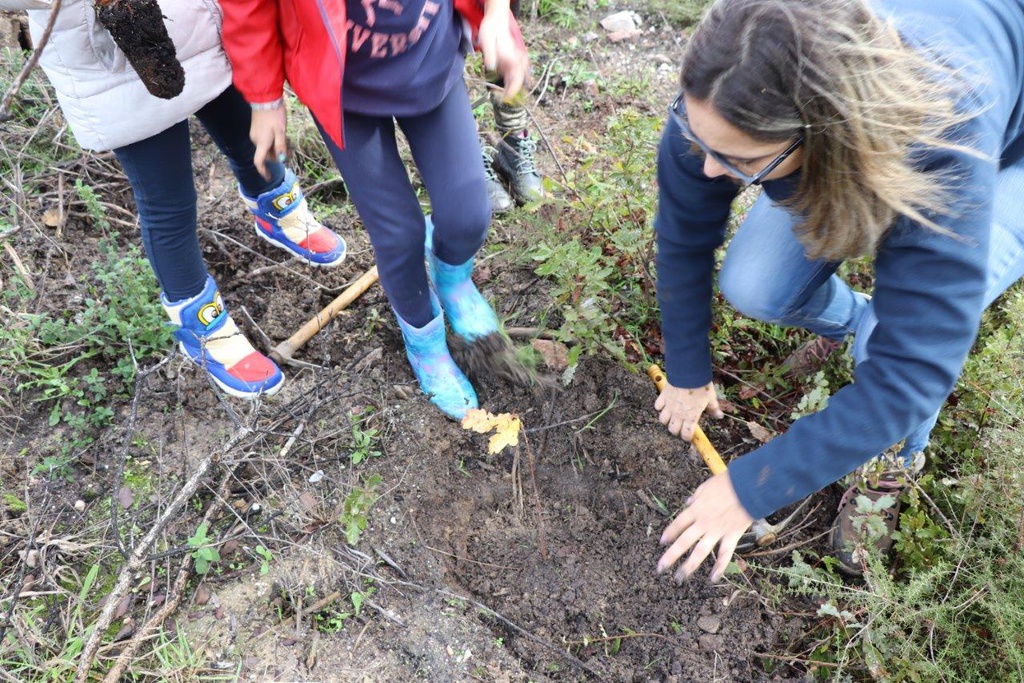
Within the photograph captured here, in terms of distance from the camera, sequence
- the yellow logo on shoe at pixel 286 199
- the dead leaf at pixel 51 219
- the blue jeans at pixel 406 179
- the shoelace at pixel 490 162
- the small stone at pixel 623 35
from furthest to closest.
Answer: the small stone at pixel 623 35 → the shoelace at pixel 490 162 → the dead leaf at pixel 51 219 → the yellow logo on shoe at pixel 286 199 → the blue jeans at pixel 406 179

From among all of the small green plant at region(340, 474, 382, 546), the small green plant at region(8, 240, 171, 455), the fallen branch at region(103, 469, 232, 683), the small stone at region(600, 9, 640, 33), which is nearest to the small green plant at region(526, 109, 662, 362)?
the small green plant at region(340, 474, 382, 546)

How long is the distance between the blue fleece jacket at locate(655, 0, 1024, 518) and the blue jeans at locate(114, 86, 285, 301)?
132cm

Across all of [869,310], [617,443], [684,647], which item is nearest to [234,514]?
[617,443]

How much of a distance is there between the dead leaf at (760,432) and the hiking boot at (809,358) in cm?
22

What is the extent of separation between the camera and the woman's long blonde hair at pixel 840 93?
1150 mm

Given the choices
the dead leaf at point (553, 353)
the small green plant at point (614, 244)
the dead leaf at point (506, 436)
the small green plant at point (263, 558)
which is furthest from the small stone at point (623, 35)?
the small green plant at point (263, 558)

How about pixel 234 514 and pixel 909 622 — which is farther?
pixel 234 514

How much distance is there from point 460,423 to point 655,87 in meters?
2.11

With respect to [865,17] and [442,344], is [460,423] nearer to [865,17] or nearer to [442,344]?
[442,344]

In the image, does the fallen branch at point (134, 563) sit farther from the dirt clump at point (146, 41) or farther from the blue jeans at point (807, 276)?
the blue jeans at point (807, 276)

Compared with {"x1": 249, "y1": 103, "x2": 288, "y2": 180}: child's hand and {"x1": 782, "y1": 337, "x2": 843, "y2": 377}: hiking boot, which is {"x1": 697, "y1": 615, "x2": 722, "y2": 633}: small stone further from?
{"x1": 249, "y1": 103, "x2": 288, "y2": 180}: child's hand

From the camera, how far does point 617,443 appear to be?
2168 mm

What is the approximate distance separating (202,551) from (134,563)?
164 mm

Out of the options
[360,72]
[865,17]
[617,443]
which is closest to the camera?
[865,17]
